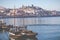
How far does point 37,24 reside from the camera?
1.92m

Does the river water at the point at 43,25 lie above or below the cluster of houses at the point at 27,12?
below

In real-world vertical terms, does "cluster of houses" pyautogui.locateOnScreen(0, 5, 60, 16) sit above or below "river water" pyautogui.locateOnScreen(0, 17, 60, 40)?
above

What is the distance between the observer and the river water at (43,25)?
1903mm

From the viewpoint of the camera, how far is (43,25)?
192cm

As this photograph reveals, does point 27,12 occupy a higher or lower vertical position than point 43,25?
higher

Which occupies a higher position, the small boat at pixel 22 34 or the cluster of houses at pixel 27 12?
the cluster of houses at pixel 27 12

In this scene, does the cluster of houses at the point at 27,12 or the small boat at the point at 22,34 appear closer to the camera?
the small boat at the point at 22,34

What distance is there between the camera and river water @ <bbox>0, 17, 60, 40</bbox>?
6.24ft

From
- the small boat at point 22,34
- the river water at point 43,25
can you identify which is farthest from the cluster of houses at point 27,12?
the small boat at point 22,34

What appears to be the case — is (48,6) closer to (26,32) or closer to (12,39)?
(26,32)

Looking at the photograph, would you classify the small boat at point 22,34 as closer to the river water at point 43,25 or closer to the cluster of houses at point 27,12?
the river water at point 43,25

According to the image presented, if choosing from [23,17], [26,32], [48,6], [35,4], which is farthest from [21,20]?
[48,6]

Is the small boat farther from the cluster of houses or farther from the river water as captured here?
the cluster of houses

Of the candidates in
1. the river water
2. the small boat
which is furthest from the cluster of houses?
the small boat
